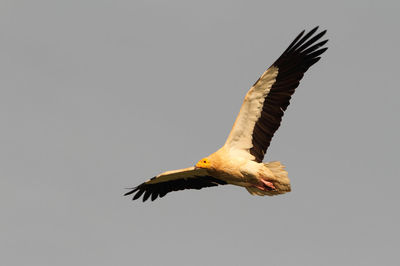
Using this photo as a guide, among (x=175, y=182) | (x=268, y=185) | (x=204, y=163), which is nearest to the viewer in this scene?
(x=268, y=185)

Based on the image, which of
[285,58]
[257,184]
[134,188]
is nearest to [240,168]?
[257,184]

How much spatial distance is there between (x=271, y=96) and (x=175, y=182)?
4.22 meters

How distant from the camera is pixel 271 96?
59.5 ft

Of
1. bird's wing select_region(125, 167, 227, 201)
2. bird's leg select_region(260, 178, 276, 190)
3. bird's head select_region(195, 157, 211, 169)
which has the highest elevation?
bird's wing select_region(125, 167, 227, 201)

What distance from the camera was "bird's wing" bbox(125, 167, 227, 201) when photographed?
64.8 ft

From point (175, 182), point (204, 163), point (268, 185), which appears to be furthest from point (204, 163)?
point (175, 182)

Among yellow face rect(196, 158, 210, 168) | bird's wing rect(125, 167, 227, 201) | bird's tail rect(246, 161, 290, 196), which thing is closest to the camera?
bird's tail rect(246, 161, 290, 196)

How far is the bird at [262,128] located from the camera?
58.8 ft

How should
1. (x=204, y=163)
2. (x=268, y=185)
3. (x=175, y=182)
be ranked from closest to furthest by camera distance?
(x=268, y=185) → (x=204, y=163) → (x=175, y=182)

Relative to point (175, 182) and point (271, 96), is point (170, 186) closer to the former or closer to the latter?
point (175, 182)

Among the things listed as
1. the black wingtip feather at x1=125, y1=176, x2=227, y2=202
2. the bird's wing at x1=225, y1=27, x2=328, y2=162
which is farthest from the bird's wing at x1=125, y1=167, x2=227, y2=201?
the bird's wing at x1=225, y1=27, x2=328, y2=162

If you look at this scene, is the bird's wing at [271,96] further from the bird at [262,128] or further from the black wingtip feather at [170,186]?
the black wingtip feather at [170,186]

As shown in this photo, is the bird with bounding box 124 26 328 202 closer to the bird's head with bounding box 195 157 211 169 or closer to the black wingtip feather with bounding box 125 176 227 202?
the bird's head with bounding box 195 157 211 169

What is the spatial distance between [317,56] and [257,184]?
3525mm
